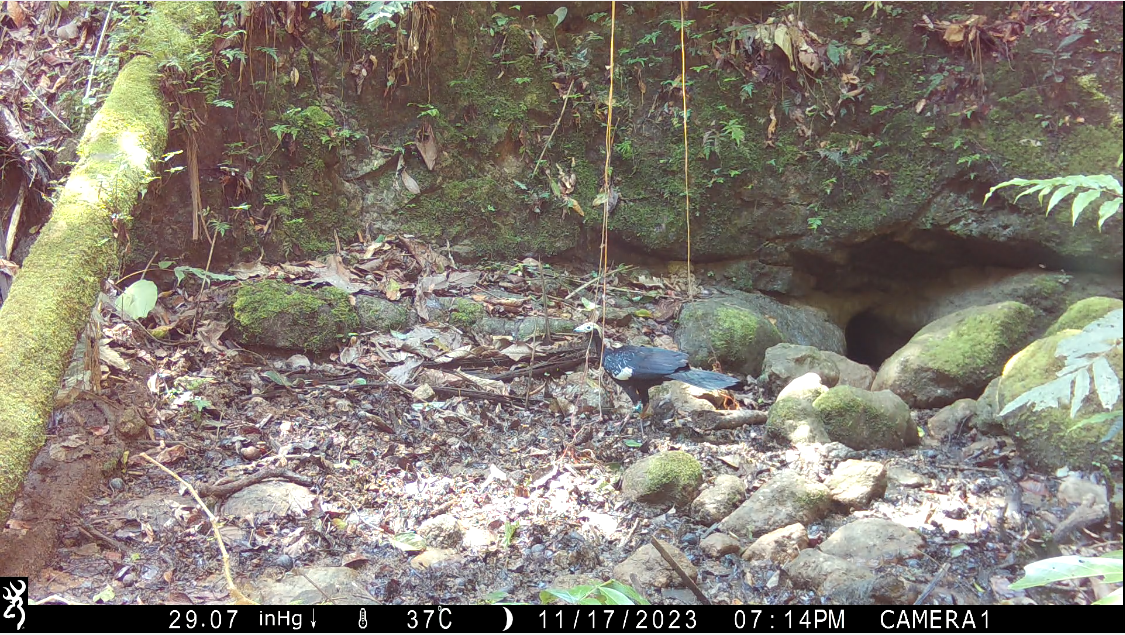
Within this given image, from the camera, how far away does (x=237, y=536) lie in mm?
2617

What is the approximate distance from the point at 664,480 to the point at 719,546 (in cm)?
43

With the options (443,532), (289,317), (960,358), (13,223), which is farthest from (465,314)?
(960,358)

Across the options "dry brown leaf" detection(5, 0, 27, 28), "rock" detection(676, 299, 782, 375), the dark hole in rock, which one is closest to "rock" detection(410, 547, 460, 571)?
"rock" detection(676, 299, 782, 375)

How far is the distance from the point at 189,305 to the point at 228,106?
1307 mm

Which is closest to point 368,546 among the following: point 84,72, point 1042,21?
point 84,72

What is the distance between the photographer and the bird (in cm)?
385

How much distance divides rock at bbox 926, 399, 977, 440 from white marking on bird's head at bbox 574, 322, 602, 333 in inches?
81.6

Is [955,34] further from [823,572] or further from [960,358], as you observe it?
[823,572]

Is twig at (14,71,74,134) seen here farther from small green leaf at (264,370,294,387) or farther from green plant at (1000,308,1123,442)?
green plant at (1000,308,1123,442)

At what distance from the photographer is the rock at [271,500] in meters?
2.75

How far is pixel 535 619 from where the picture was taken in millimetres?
2141

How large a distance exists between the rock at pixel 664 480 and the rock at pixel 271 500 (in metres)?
1.47

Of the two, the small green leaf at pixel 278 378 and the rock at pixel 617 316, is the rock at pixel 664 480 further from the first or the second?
the small green leaf at pixel 278 378

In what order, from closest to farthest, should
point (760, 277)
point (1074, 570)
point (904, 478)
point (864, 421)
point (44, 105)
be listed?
1. point (1074, 570)
2. point (904, 478)
3. point (864, 421)
4. point (44, 105)
5. point (760, 277)
